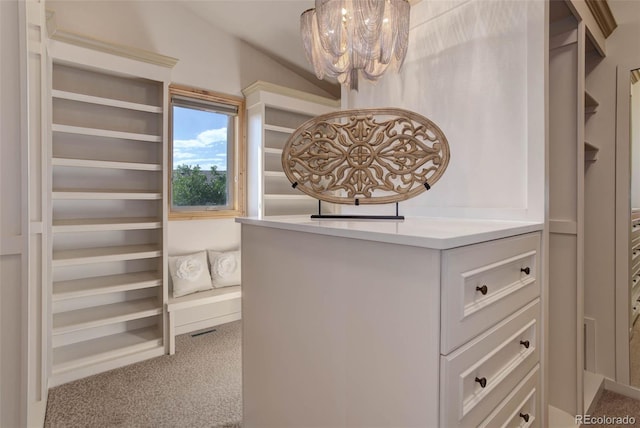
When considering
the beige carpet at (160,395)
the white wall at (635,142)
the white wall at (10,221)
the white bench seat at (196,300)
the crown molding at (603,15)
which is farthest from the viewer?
the white bench seat at (196,300)

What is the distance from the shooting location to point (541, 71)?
121cm

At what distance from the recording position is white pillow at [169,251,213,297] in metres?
2.73

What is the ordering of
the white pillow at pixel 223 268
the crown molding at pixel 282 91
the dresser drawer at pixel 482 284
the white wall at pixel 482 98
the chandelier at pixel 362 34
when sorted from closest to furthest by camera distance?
1. the dresser drawer at pixel 482 284
2. the white wall at pixel 482 98
3. the chandelier at pixel 362 34
4. the white pillow at pixel 223 268
5. the crown molding at pixel 282 91

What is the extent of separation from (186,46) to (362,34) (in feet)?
7.34

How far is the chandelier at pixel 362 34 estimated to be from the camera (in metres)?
1.42

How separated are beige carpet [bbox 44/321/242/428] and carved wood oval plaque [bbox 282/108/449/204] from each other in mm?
1376

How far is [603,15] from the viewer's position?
68.7 inches

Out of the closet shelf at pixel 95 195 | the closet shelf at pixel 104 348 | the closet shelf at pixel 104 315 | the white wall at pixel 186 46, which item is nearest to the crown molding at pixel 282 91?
the white wall at pixel 186 46

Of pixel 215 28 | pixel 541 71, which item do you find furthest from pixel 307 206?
pixel 541 71

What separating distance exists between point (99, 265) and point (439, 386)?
8.88ft

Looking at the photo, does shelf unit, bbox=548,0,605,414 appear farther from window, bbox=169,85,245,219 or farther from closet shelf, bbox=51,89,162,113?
window, bbox=169,85,245,219

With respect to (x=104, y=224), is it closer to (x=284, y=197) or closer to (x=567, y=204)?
(x=284, y=197)

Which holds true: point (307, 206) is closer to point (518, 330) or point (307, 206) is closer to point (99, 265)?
point (99, 265)

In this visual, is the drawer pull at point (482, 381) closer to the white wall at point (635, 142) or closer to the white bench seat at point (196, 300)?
the white wall at point (635, 142)
